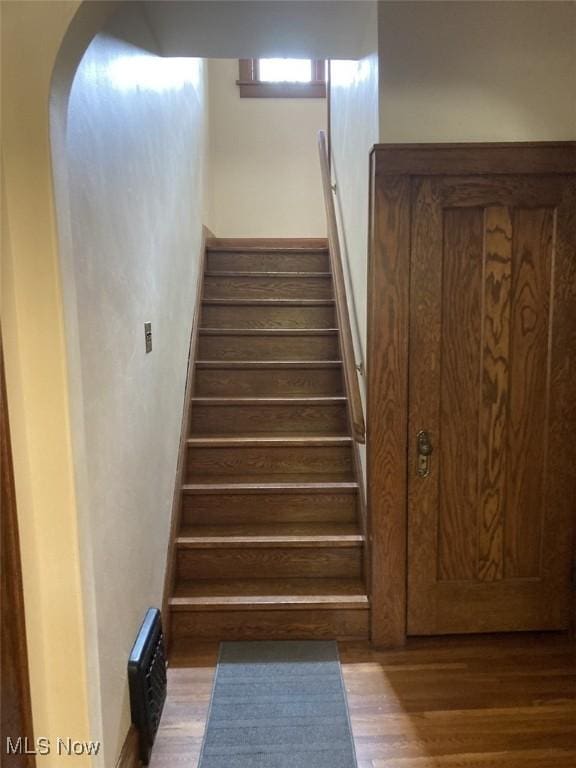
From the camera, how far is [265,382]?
315 centimetres

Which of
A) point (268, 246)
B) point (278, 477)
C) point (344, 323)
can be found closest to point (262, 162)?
point (268, 246)

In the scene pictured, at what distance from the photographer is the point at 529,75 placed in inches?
77.4

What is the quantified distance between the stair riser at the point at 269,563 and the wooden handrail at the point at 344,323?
56 centimetres

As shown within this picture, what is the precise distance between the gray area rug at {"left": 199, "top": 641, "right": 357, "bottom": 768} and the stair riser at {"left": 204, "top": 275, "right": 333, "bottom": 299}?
2.29m

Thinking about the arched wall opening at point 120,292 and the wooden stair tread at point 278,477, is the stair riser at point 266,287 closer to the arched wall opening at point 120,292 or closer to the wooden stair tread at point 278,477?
the arched wall opening at point 120,292

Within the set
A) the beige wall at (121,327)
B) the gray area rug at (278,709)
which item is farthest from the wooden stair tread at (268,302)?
the gray area rug at (278,709)

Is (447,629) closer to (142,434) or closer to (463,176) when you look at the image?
(142,434)

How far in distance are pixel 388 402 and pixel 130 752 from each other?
1.45 meters

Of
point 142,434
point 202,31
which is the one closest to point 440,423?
point 142,434

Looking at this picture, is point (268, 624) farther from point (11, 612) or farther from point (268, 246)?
point (268, 246)

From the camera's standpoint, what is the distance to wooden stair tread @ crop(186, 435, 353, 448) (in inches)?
107

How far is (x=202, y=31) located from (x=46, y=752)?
2.41 m

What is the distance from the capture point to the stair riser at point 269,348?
10.9 ft

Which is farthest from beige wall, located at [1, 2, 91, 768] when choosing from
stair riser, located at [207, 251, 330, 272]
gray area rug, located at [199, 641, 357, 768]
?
stair riser, located at [207, 251, 330, 272]
